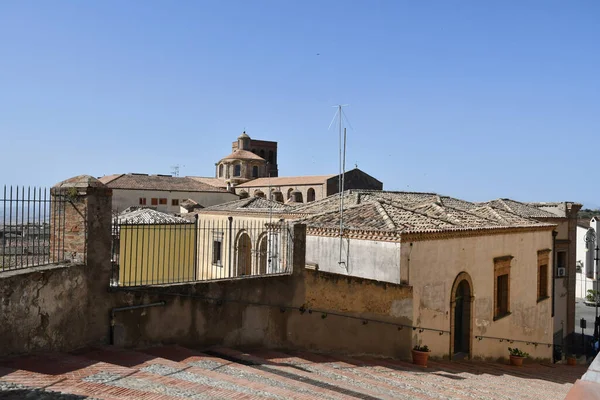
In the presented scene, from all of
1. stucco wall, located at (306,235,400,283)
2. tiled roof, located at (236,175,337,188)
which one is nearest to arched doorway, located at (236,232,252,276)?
stucco wall, located at (306,235,400,283)

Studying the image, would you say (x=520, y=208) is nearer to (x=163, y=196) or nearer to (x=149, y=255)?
(x=149, y=255)

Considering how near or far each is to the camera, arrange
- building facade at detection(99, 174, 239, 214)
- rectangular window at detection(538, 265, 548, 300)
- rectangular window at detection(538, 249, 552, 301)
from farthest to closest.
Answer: building facade at detection(99, 174, 239, 214) < rectangular window at detection(538, 265, 548, 300) < rectangular window at detection(538, 249, 552, 301)

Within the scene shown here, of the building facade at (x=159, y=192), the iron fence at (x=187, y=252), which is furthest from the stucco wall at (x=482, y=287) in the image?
the building facade at (x=159, y=192)

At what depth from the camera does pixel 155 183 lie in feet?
156

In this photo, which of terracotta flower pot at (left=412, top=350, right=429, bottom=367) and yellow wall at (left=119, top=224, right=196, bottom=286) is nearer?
yellow wall at (left=119, top=224, right=196, bottom=286)

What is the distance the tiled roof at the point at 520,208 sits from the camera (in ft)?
77.1

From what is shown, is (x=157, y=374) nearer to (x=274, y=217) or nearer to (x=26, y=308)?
(x=26, y=308)

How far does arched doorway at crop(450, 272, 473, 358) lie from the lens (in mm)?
14742

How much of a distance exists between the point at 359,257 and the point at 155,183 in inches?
1481

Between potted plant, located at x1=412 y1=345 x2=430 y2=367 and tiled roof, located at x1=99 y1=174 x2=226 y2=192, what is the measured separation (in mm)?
37770

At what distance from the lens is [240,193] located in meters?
54.5

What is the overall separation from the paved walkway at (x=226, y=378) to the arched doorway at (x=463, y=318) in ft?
12.2

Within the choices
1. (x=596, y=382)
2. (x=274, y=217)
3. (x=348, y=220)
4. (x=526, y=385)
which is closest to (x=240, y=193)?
(x=274, y=217)

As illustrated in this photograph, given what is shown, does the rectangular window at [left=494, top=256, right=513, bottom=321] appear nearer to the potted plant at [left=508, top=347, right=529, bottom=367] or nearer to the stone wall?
the potted plant at [left=508, top=347, right=529, bottom=367]
